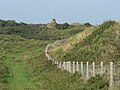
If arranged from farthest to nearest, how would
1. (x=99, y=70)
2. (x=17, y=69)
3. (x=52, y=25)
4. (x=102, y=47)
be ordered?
(x=52, y=25) < (x=17, y=69) < (x=102, y=47) < (x=99, y=70)

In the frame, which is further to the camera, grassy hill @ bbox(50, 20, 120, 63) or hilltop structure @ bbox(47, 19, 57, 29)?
hilltop structure @ bbox(47, 19, 57, 29)

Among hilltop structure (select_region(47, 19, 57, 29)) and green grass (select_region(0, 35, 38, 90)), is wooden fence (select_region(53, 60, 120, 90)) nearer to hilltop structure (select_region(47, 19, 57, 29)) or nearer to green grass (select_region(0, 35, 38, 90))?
green grass (select_region(0, 35, 38, 90))

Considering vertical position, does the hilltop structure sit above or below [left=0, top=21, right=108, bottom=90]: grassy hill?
above

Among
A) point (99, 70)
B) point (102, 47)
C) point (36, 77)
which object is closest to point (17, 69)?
point (36, 77)

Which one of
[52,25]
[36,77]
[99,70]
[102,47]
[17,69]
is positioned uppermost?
[52,25]

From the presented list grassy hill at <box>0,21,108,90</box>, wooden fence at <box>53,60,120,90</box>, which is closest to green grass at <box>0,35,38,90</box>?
grassy hill at <box>0,21,108,90</box>

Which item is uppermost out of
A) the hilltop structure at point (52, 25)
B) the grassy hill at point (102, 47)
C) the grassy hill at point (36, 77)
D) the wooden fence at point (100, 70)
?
the hilltop structure at point (52, 25)

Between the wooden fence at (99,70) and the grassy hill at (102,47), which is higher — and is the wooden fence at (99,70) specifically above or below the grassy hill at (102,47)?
below

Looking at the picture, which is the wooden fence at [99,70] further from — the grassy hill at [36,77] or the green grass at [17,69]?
the green grass at [17,69]

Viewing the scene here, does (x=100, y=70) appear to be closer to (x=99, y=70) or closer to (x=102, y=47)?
(x=99, y=70)

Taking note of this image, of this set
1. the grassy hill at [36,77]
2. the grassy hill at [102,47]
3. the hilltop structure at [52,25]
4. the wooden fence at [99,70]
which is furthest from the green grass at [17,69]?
the hilltop structure at [52,25]

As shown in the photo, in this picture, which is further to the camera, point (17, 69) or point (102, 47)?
point (17, 69)

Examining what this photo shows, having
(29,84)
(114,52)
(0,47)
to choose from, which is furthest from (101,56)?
(0,47)

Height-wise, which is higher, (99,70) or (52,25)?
(52,25)
